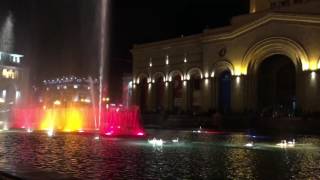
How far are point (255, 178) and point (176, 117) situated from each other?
152 feet

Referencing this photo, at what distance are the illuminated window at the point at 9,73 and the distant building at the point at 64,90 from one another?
667 inches

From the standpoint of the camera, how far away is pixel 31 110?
5078 centimetres

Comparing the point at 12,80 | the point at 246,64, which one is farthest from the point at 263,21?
the point at 12,80

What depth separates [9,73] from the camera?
112 meters

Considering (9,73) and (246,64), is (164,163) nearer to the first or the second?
(246,64)

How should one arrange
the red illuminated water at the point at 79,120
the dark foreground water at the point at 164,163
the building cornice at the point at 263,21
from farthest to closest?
the building cornice at the point at 263,21, the red illuminated water at the point at 79,120, the dark foreground water at the point at 164,163

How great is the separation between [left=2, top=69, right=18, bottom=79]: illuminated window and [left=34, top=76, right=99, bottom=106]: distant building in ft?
55.6

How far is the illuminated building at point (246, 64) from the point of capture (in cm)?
5200

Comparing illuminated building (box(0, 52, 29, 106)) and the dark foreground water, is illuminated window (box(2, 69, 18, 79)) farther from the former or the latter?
the dark foreground water

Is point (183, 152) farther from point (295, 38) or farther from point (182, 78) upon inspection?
point (182, 78)

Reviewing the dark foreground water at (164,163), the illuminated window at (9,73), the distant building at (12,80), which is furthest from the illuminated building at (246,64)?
the illuminated window at (9,73)

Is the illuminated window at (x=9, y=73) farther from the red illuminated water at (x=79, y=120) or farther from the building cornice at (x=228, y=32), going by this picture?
the red illuminated water at (x=79, y=120)

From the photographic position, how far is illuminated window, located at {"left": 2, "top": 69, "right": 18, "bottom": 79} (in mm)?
110819

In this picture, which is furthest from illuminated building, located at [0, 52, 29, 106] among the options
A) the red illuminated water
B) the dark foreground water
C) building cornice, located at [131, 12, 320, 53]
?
the dark foreground water
